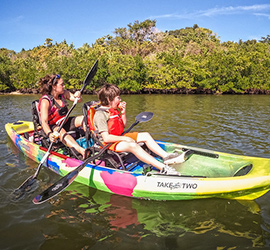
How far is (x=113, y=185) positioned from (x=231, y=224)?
6.00 ft

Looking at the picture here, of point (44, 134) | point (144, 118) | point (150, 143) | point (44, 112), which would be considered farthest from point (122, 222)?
point (44, 134)

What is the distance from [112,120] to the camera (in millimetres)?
4168

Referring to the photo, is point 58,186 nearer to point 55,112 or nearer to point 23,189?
point 23,189

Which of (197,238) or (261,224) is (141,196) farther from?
(261,224)

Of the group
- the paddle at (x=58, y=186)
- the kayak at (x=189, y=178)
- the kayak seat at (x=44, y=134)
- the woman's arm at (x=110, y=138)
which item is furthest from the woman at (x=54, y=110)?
the woman's arm at (x=110, y=138)

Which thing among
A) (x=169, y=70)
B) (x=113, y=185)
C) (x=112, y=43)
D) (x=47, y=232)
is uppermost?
(x=112, y=43)

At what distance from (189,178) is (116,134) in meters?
1.46

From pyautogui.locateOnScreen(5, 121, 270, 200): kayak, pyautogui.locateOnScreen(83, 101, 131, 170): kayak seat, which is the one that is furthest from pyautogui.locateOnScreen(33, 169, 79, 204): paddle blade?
pyautogui.locateOnScreen(83, 101, 131, 170): kayak seat

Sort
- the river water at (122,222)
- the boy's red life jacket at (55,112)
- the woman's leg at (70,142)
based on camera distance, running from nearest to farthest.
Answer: the river water at (122,222) → the woman's leg at (70,142) → the boy's red life jacket at (55,112)

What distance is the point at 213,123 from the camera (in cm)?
1012

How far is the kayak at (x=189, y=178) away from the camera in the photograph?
340cm

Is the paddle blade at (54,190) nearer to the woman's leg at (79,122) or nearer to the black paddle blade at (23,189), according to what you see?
the black paddle blade at (23,189)

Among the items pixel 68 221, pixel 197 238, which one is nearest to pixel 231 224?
pixel 197 238

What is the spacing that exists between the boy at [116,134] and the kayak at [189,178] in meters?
0.20
